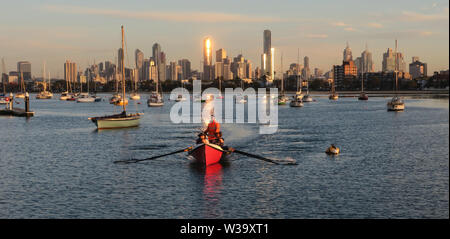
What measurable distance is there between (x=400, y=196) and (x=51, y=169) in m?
29.7

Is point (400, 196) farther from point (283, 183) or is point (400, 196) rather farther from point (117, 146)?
point (117, 146)

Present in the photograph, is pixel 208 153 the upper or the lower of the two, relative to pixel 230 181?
upper

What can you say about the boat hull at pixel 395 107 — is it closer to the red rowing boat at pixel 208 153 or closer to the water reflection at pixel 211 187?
the red rowing boat at pixel 208 153

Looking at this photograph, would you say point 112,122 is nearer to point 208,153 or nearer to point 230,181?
point 208,153

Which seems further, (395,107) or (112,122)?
(395,107)

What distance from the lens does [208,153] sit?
146ft

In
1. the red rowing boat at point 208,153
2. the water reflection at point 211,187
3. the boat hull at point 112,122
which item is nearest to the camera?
the water reflection at point 211,187

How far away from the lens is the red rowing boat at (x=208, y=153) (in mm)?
44250

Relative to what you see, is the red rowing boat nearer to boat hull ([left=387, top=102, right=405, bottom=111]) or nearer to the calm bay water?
the calm bay water

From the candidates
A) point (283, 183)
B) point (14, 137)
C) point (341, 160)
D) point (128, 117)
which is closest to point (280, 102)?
point (128, 117)

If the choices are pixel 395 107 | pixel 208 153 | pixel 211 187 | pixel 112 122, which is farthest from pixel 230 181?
pixel 395 107

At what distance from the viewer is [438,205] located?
3164 cm

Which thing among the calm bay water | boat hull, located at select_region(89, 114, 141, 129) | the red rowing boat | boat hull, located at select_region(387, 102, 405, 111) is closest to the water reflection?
the calm bay water

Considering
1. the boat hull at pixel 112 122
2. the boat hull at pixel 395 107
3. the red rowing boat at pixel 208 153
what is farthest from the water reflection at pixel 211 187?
the boat hull at pixel 395 107
